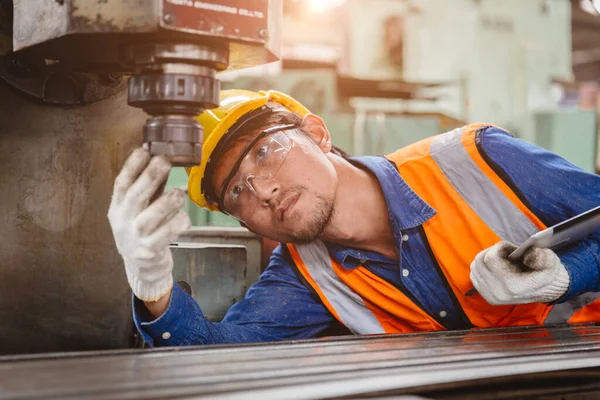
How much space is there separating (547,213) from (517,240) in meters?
0.09

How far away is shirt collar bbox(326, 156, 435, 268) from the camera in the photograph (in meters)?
1.50

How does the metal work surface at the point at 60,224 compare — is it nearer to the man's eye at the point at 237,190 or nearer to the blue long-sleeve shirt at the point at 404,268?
the blue long-sleeve shirt at the point at 404,268

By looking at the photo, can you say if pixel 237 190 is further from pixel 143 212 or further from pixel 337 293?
pixel 143 212

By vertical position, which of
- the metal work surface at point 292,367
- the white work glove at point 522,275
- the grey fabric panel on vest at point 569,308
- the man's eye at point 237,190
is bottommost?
the grey fabric panel on vest at point 569,308

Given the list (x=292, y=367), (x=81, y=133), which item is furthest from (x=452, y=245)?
(x=81, y=133)

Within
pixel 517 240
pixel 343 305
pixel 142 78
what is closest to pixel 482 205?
pixel 517 240

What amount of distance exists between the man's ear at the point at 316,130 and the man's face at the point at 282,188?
8 cm

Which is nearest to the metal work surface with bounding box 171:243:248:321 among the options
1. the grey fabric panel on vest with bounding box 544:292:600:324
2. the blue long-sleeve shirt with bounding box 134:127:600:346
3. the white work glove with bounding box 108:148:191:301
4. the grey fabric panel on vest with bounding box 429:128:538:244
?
the blue long-sleeve shirt with bounding box 134:127:600:346

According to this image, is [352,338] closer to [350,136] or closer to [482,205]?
[482,205]

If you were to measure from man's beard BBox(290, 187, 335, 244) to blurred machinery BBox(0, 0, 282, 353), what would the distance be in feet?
1.72

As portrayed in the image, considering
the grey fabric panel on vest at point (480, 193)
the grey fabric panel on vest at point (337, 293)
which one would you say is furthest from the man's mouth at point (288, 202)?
the grey fabric panel on vest at point (480, 193)

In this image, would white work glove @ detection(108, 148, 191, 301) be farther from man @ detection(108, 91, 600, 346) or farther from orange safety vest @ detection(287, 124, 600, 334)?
orange safety vest @ detection(287, 124, 600, 334)

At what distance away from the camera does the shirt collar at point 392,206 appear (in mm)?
1499

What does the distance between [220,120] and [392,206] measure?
45 centimetres
